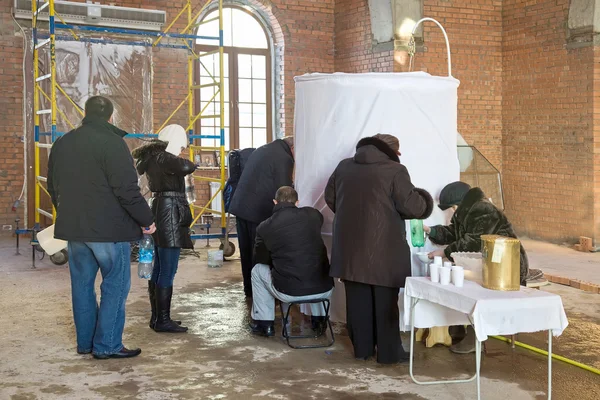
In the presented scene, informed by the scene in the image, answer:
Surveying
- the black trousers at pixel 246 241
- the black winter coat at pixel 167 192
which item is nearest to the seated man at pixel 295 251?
the black winter coat at pixel 167 192

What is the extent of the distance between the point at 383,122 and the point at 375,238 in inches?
45.4

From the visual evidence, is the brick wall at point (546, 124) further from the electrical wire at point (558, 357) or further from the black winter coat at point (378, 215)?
the black winter coat at point (378, 215)

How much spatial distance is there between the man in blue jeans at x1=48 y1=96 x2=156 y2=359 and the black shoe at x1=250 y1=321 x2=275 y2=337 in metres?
1.12

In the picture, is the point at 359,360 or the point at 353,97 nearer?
the point at 359,360

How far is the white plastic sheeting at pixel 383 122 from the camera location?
18.7 feet

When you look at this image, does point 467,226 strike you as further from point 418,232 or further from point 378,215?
point 378,215

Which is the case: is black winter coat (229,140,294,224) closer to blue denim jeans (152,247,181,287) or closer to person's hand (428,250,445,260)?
blue denim jeans (152,247,181,287)

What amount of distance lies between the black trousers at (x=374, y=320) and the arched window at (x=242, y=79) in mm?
7995

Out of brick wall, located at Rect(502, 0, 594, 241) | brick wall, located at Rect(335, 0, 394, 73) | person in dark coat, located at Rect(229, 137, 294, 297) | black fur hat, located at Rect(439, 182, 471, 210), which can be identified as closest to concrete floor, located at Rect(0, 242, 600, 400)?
person in dark coat, located at Rect(229, 137, 294, 297)

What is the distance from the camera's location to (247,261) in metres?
7.09

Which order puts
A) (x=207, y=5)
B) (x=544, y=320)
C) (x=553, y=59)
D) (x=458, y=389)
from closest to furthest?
(x=544, y=320) < (x=458, y=389) < (x=553, y=59) < (x=207, y=5)

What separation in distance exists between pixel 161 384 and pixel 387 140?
6.88 feet

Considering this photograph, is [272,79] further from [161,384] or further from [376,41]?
[161,384]

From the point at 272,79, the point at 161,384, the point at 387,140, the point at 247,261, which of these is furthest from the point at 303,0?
the point at 161,384
